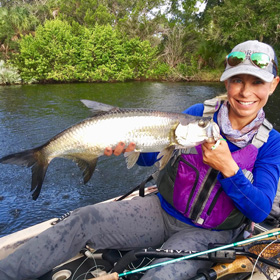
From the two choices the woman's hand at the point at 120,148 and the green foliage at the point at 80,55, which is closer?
the woman's hand at the point at 120,148

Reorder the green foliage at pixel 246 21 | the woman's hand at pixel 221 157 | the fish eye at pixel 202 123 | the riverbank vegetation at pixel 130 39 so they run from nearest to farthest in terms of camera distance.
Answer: the woman's hand at pixel 221 157 → the fish eye at pixel 202 123 → the green foliage at pixel 246 21 → the riverbank vegetation at pixel 130 39

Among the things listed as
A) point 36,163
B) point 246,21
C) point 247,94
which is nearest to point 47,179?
point 36,163

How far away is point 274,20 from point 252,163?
87.2ft

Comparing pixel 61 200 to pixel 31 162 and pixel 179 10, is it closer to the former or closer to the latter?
pixel 31 162

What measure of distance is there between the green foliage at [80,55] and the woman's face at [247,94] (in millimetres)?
25272

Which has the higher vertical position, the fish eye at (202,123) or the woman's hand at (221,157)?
the fish eye at (202,123)

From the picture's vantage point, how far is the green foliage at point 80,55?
26062 millimetres

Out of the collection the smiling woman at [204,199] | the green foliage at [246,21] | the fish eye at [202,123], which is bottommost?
the smiling woman at [204,199]

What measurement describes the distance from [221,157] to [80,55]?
93.4ft

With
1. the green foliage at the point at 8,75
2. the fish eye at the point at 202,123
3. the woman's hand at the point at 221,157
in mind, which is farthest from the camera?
the green foliage at the point at 8,75

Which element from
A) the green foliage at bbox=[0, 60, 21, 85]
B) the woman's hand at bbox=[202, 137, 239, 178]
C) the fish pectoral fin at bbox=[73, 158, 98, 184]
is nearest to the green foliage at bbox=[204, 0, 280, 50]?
the green foliage at bbox=[0, 60, 21, 85]

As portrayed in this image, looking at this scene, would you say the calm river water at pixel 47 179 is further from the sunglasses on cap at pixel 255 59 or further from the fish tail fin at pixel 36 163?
the sunglasses on cap at pixel 255 59

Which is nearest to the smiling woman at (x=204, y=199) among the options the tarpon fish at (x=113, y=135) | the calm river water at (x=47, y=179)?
the tarpon fish at (x=113, y=135)

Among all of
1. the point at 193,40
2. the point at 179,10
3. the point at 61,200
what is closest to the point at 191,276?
the point at 61,200
